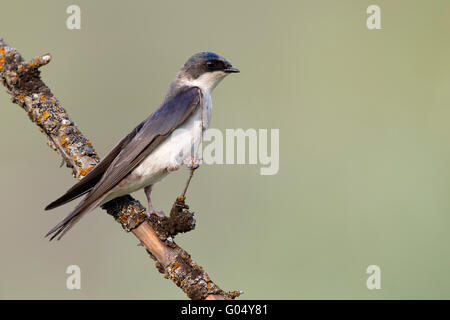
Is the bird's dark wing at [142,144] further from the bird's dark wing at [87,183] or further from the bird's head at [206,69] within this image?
the bird's head at [206,69]

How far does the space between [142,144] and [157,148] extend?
12cm

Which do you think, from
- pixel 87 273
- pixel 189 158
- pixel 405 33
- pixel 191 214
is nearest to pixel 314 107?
Result: pixel 405 33

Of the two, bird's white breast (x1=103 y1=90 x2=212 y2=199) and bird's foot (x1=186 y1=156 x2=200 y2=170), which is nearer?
bird's foot (x1=186 y1=156 x2=200 y2=170)

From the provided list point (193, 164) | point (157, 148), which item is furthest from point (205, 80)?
point (193, 164)

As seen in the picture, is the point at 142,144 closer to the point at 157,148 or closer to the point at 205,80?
the point at 157,148

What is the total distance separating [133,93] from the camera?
7.26 meters

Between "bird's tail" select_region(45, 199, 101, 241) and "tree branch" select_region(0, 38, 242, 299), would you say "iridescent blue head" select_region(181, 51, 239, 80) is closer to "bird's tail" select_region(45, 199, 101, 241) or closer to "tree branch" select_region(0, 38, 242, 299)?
"tree branch" select_region(0, 38, 242, 299)

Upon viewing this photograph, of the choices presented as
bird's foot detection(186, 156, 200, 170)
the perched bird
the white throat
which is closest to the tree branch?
the perched bird

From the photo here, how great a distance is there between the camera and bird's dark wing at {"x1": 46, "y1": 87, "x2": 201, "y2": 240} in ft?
11.3

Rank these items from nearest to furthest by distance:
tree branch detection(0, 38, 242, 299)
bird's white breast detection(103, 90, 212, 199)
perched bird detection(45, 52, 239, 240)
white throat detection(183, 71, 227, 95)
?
tree branch detection(0, 38, 242, 299)
perched bird detection(45, 52, 239, 240)
bird's white breast detection(103, 90, 212, 199)
white throat detection(183, 71, 227, 95)

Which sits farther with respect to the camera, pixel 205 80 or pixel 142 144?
pixel 205 80

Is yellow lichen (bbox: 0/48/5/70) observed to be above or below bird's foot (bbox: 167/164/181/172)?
above

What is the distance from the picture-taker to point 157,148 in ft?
12.7

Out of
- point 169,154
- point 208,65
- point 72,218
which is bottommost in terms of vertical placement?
point 72,218
